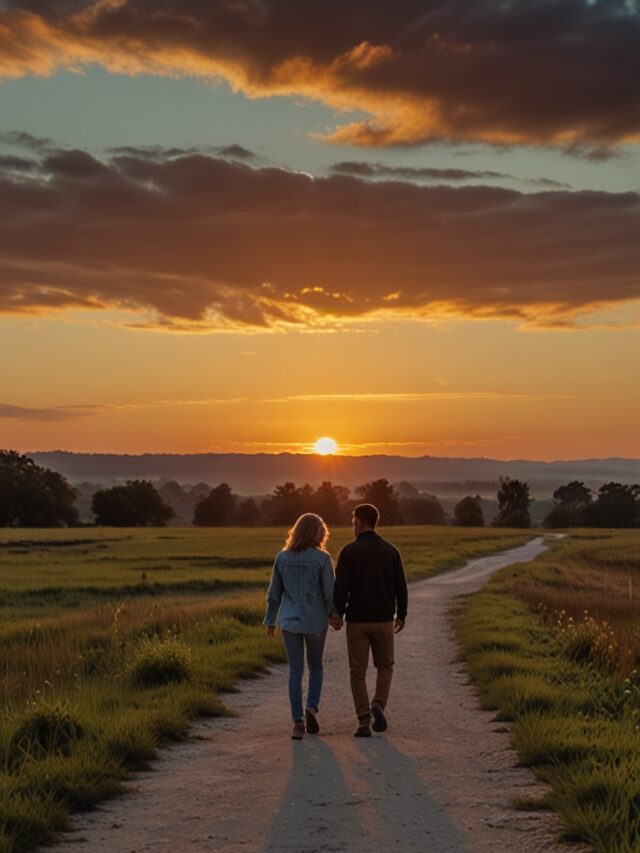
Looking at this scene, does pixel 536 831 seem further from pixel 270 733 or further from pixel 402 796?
pixel 270 733

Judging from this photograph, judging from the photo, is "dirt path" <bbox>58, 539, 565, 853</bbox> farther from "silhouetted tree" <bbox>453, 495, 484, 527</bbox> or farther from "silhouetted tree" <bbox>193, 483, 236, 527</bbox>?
"silhouetted tree" <bbox>193, 483, 236, 527</bbox>

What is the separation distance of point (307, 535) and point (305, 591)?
23.5 inches

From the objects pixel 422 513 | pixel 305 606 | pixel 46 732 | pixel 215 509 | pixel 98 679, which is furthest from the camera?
pixel 422 513

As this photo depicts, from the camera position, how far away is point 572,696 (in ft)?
40.4

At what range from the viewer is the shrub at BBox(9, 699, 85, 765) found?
953 centimetres

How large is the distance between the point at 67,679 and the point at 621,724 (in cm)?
793

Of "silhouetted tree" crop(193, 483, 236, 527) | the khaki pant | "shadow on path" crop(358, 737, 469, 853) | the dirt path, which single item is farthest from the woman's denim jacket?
"silhouetted tree" crop(193, 483, 236, 527)

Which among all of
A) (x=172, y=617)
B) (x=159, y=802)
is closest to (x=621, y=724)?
(x=159, y=802)

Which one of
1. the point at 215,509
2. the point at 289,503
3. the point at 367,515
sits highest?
the point at 289,503

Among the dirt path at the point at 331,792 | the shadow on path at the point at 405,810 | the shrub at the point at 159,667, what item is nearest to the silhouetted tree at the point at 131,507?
the shrub at the point at 159,667

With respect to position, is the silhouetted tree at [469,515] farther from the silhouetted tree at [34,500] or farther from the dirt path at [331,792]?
the dirt path at [331,792]

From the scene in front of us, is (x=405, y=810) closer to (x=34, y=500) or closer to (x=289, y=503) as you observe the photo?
(x=34, y=500)

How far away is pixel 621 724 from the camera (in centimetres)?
1065

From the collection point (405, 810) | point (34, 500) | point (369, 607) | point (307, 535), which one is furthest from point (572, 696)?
point (34, 500)
